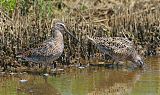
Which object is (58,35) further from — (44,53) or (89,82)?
(89,82)

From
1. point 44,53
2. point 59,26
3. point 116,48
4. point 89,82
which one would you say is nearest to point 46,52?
point 44,53

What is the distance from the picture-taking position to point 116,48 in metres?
12.8

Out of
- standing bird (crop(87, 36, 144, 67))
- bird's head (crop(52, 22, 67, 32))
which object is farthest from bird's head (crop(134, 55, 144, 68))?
bird's head (crop(52, 22, 67, 32))

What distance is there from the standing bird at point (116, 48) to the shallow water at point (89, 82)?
539mm

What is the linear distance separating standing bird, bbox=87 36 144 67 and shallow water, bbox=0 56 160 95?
21.2 inches

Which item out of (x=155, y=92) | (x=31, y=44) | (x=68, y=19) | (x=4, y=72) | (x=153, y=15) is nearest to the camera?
(x=155, y=92)

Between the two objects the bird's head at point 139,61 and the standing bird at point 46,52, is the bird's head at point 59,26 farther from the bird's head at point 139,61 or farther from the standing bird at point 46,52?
the bird's head at point 139,61

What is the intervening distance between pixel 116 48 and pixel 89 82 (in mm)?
2052

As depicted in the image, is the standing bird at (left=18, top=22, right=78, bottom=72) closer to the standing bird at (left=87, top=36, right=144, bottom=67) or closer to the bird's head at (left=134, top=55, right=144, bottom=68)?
the standing bird at (left=87, top=36, right=144, bottom=67)

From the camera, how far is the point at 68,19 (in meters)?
13.2

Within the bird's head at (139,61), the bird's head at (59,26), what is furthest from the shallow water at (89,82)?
the bird's head at (59,26)

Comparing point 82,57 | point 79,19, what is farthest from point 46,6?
point 82,57

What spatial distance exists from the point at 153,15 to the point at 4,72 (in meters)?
4.39

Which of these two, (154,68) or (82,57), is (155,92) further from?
(82,57)
